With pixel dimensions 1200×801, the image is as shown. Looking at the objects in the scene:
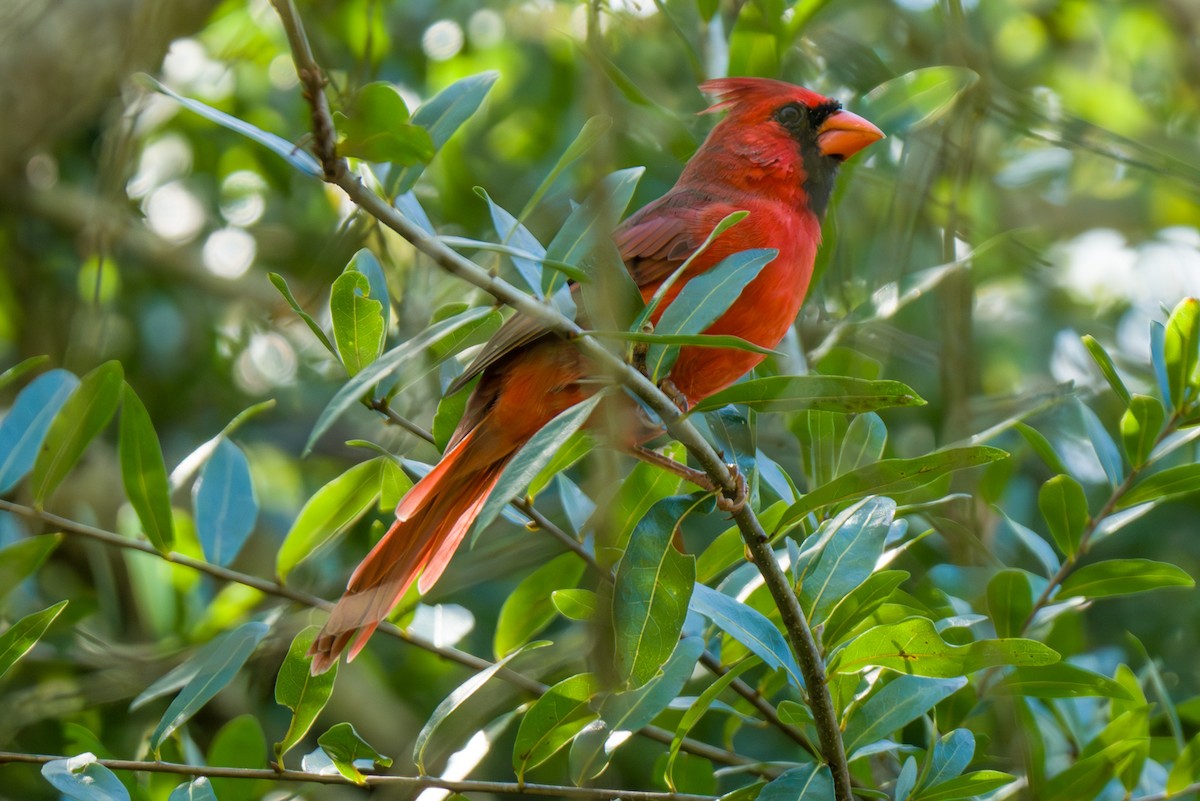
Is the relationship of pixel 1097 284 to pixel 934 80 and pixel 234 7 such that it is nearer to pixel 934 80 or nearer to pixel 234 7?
pixel 934 80

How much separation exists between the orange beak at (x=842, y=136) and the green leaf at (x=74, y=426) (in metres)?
1.68

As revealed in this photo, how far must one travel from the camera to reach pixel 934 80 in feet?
8.05

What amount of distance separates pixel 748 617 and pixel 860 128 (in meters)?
1.53

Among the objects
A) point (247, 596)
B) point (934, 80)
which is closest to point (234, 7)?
point (247, 596)

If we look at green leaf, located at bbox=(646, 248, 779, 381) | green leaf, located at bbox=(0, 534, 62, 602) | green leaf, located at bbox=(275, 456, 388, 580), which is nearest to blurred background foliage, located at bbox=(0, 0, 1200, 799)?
green leaf, located at bbox=(275, 456, 388, 580)

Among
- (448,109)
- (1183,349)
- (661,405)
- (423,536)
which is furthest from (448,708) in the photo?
(1183,349)

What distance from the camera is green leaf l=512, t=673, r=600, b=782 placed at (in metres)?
1.75

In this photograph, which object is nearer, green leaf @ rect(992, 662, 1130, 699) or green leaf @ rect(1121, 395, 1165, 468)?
green leaf @ rect(992, 662, 1130, 699)

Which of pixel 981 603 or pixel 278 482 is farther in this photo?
pixel 278 482

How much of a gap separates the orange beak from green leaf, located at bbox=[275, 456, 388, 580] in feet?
4.55

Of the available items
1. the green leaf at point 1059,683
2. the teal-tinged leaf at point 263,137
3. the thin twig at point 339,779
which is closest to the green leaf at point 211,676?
the thin twig at point 339,779

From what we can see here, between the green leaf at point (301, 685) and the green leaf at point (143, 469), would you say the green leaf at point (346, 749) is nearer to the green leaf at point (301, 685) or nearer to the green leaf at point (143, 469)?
the green leaf at point (301, 685)

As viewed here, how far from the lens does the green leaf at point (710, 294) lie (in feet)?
5.24

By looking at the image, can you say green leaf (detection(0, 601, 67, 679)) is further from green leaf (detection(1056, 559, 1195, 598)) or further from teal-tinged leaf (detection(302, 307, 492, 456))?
green leaf (detection(1056, 559, 1195, 598))
